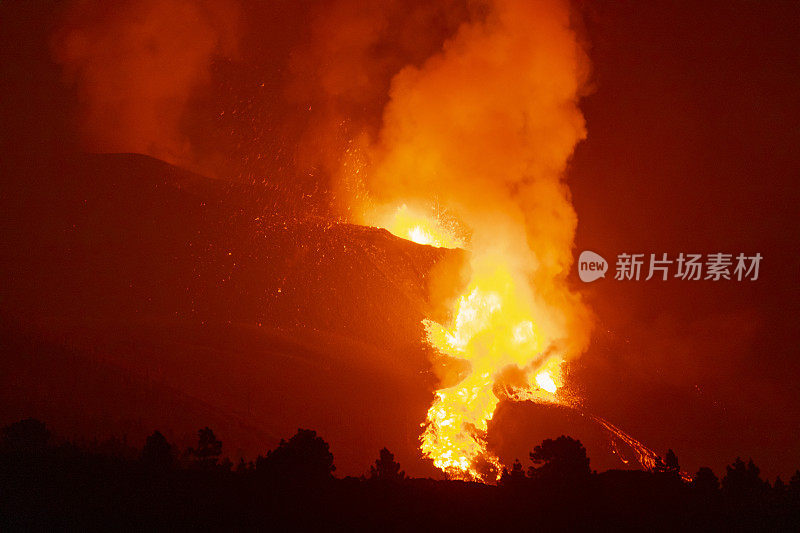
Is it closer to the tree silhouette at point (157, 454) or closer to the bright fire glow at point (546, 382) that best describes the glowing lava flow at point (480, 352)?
the bright fire glow at point (546, 382)

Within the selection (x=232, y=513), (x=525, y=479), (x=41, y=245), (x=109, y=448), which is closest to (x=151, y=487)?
(x=232, y=513)

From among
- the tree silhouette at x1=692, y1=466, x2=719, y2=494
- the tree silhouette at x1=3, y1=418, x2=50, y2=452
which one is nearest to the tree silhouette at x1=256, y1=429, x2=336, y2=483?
the tree silhouette at x1=3, y1=418, x2=50, y2=452

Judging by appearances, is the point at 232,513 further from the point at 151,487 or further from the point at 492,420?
the point at 492,420

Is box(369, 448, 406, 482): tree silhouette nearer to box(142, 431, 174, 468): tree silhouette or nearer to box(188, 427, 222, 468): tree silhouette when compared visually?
box(188, 427, 222, 468): tree silhouette

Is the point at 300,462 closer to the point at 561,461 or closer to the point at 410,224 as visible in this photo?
the point at 561,461

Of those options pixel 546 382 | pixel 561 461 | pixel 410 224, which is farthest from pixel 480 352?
pixel 561 461

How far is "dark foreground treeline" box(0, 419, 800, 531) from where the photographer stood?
12695mm

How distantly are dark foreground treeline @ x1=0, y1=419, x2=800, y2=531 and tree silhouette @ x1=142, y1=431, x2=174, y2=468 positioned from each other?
0.03 metres

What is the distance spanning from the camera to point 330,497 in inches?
545

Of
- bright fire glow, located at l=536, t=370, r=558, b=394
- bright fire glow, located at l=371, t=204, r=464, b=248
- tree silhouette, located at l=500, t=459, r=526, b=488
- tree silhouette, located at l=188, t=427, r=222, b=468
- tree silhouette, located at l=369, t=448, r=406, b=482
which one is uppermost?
bright fire glow, located at l=371, t=204, r=464, b=248

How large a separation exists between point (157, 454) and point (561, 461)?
29.2 ft

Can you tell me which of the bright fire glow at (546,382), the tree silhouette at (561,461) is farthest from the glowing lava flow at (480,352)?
the tree silhouette at (561,461)

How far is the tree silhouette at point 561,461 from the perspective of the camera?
15.7 metres

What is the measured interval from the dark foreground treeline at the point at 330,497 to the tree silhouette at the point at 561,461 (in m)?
0.04
